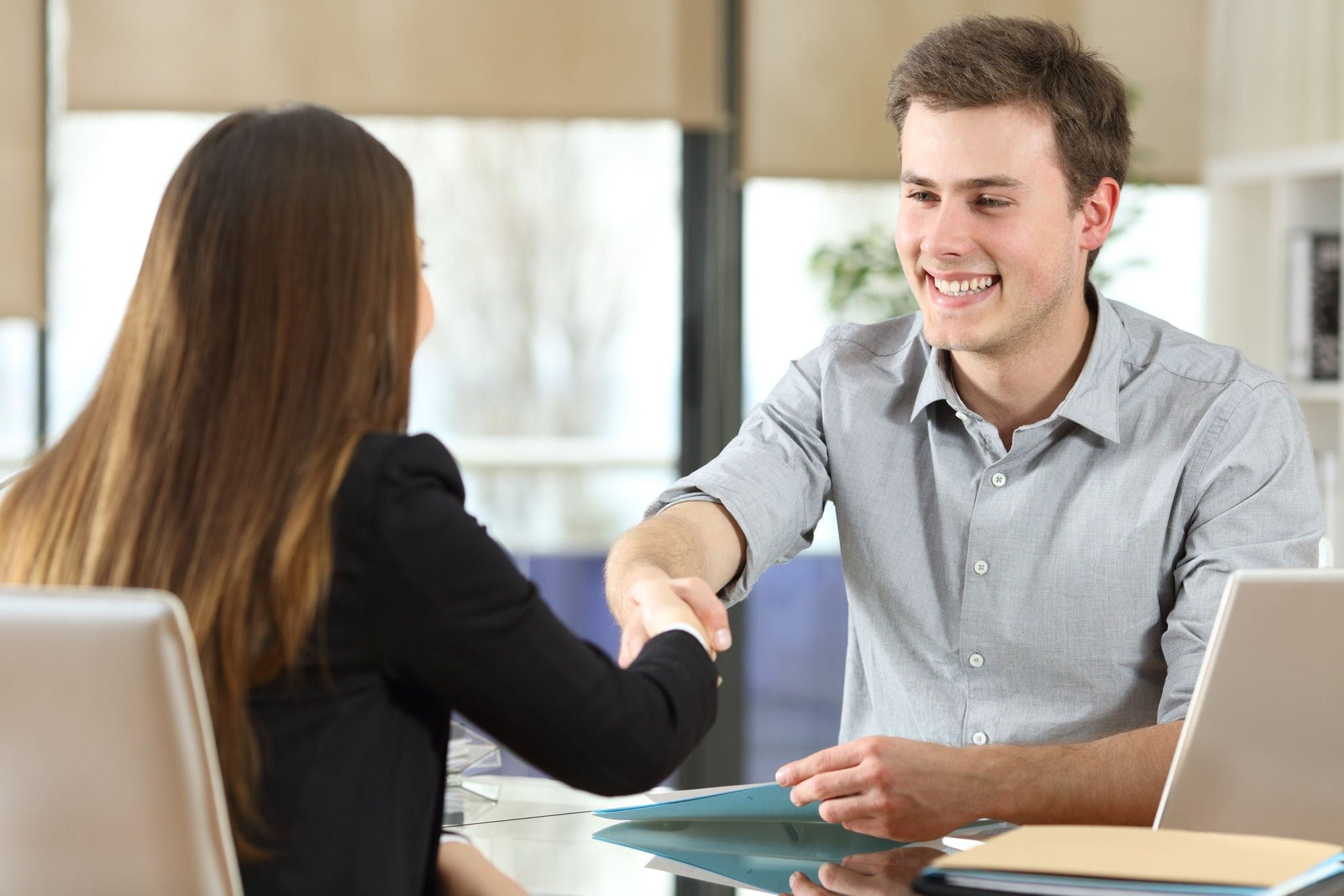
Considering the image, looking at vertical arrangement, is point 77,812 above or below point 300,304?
below

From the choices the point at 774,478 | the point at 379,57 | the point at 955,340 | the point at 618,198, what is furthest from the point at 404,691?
the point at 618,198

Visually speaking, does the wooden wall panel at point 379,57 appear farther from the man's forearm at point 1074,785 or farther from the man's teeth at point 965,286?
the man's forearm at point 1074,785

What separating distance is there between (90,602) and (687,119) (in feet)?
10.4

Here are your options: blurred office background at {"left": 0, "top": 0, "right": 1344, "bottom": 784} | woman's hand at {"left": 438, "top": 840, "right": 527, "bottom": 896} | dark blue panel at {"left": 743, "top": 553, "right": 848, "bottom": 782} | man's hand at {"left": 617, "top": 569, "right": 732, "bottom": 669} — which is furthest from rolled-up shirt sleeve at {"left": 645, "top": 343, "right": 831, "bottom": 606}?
dark blue panel at {"left": 743, "top": 553, "right": 848, "bottom": 782}

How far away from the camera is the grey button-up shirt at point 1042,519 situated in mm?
1701

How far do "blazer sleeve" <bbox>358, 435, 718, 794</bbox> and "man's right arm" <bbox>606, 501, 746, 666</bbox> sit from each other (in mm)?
242

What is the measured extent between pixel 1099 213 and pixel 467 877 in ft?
4.13

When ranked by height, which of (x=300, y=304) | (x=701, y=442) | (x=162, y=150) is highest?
(x=162, y=150)

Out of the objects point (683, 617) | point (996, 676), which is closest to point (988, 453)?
point (996, 676)

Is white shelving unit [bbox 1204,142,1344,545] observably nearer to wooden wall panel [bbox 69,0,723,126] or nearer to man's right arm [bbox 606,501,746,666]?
wooden wall panel [bbox 69,0,723,126]

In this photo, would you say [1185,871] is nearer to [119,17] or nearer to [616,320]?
[616,320]

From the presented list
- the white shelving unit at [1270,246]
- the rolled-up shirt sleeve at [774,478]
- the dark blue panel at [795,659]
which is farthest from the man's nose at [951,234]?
the dark blue panel at [795,659]

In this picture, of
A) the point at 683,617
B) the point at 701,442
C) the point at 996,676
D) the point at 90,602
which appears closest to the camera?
the point at 90,602

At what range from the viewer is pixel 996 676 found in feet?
5.95
